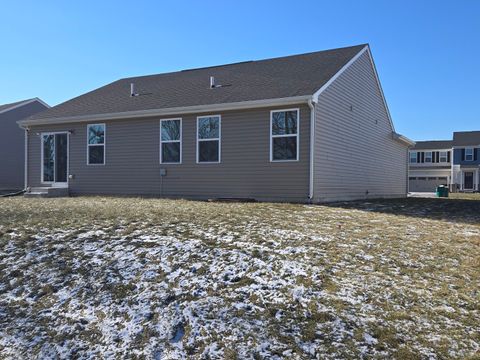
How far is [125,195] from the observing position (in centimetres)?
1450

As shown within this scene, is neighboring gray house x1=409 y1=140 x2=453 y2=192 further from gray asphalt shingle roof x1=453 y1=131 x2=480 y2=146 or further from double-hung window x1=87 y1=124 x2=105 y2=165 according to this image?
double-hung window x1=87 y1=124 x2=105 y2=165

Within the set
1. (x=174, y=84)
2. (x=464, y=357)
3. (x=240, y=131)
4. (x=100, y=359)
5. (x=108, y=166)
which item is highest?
(x=174, y=84)

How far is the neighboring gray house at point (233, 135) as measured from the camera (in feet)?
39.0

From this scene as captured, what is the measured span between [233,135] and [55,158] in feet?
25.4

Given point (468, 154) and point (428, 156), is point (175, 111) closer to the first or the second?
point (468, 154)

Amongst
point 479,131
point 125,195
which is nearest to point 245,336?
point 125,195

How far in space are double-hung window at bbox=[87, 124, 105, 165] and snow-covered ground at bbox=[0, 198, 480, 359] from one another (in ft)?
26.7

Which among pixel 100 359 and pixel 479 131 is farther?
pixel 479 131

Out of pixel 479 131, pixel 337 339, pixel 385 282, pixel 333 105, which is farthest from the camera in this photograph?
pixel 479 131

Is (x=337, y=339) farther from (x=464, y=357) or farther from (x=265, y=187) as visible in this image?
(x=265, y=187)

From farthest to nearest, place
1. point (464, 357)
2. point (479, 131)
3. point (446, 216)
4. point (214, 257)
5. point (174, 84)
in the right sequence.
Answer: point (479, 131)
point (174, 84)
point (446, 216)
point (214, 257)
point (464, 357)

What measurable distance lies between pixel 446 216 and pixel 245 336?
25.0 ft

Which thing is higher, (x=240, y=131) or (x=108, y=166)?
(x=240, y=131)

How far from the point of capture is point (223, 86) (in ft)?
47.5
